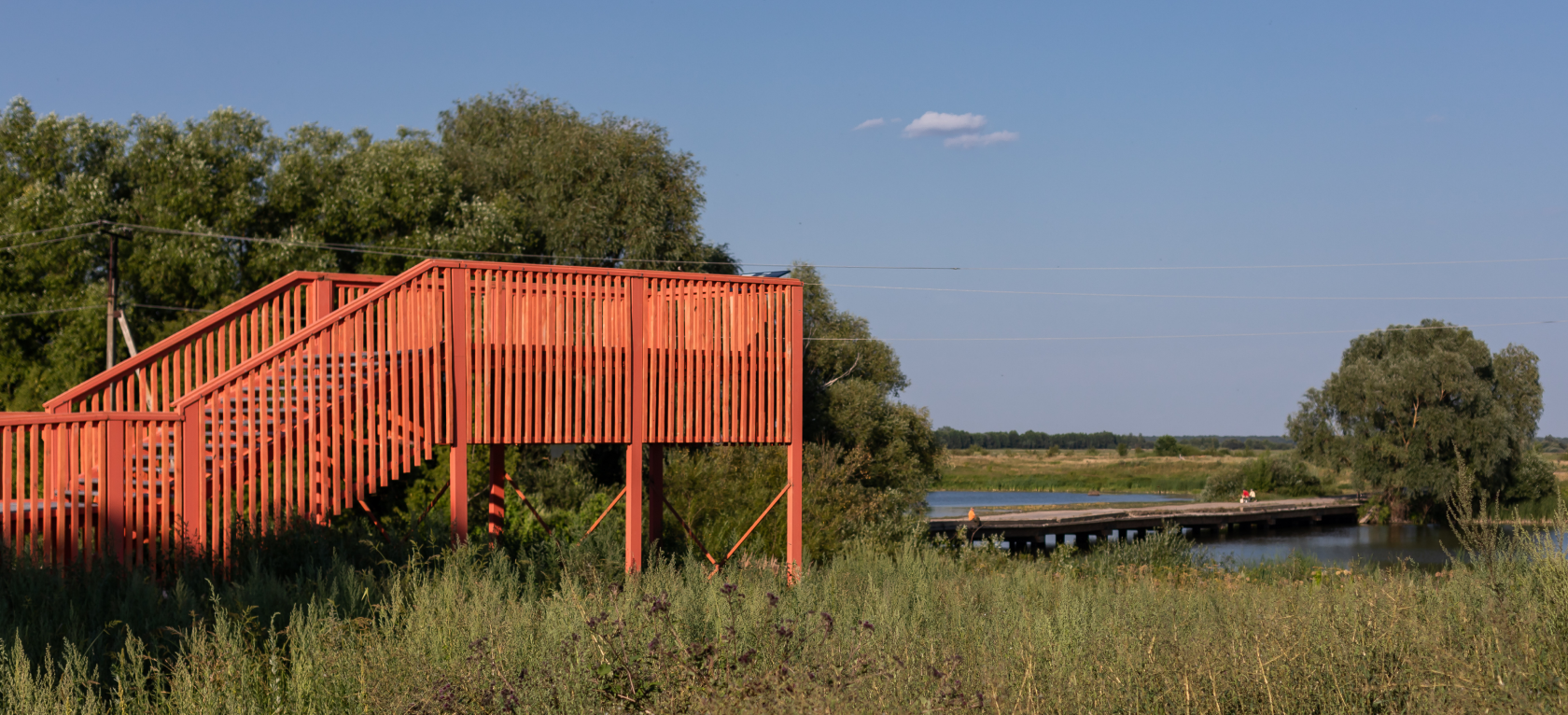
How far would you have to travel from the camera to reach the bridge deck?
39.2 metres

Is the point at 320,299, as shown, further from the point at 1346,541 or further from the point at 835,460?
the point at 1346,541

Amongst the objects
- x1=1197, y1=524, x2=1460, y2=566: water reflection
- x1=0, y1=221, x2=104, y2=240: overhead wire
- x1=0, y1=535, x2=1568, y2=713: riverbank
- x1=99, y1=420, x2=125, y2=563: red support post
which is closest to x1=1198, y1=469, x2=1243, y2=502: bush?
x1=1197, y1=524, x2=1460, y2=566: water reflection

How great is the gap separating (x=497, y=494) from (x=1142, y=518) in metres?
36.1

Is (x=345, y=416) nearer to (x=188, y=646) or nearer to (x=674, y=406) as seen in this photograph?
(x=674, y=406)

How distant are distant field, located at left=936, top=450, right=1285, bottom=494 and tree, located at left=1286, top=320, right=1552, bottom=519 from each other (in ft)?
101

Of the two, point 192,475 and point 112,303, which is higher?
point 112,303

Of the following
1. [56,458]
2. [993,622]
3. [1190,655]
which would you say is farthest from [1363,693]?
[56,458]

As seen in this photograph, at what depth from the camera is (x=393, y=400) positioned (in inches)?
449

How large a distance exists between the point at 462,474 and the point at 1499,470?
48.6 m

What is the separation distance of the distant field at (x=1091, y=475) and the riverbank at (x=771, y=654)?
7746cm

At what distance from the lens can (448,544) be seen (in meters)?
→ 11.7

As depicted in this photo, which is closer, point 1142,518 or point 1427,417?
point 1142,518

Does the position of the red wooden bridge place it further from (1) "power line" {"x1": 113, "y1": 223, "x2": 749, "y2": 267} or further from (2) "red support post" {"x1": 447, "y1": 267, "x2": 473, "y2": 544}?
(1) "power line" {"x1": 113, "y1": 223, "x2": 749, "y2": 267}

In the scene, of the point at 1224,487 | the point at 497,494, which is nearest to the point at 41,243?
the point at 497,494
